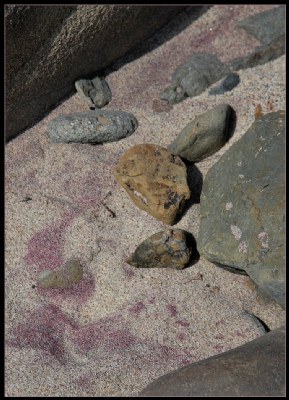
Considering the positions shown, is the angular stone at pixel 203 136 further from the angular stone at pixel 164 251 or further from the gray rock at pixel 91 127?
the angular stone at pixel 164 251

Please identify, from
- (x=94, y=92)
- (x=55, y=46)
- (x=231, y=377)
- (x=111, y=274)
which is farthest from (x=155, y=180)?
(x=231, y=377)

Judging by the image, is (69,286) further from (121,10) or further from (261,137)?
(121,10)

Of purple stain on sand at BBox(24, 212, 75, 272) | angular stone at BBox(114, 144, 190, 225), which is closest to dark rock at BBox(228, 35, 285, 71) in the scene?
angular stone at BBox(114, 144, 190, 225)

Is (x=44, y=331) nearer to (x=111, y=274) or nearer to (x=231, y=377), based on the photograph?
(x=111, y=274)

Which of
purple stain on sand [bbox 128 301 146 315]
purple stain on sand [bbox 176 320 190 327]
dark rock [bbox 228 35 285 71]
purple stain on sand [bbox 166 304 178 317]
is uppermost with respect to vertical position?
dark rock [bbox 228 35 285 71]

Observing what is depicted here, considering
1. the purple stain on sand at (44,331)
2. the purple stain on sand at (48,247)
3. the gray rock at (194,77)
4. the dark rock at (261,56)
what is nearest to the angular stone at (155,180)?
the purple stain on sand at (48,247)

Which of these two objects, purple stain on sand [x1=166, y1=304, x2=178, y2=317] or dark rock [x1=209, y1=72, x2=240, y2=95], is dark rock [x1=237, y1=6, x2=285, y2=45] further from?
purple stain on sand [x1=166, y1=304, x2=178, y2=317]
